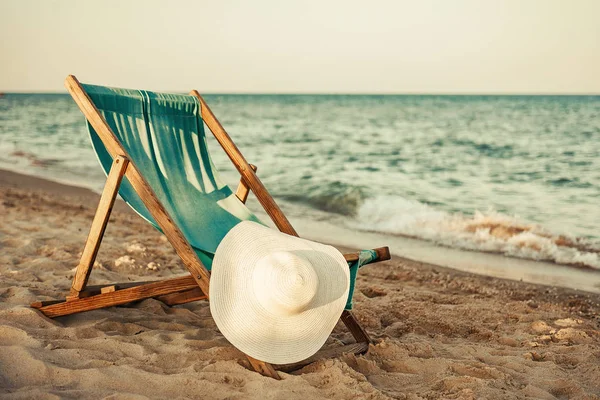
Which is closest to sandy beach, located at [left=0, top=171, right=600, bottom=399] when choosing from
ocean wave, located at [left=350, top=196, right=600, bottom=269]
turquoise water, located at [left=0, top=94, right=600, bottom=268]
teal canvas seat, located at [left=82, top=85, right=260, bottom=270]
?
teal canvas seat, located at [left=82, top=85, right=260, bottom=270]

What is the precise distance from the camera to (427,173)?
11.9 metres

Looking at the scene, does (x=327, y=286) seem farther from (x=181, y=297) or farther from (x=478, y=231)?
(x=478, y=231)

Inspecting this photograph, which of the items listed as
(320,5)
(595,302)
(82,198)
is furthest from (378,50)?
(595,302)

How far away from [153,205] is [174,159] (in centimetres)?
75

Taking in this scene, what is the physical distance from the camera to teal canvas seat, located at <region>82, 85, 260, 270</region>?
300 cm

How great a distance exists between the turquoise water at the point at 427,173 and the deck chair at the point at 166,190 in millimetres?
3533

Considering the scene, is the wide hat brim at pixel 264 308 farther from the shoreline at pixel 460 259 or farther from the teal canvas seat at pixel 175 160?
the shoreline at pixel 460 259

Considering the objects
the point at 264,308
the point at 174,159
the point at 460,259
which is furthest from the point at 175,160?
the point at 460,259

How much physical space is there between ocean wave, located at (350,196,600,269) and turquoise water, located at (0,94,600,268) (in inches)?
0.5

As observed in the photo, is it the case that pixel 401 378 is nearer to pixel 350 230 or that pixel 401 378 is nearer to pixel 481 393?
pixel 481 393

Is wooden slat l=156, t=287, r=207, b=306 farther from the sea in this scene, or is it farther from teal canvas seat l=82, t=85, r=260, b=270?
the sea

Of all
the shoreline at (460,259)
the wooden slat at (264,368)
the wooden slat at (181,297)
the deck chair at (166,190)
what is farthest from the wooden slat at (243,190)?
the shoreline at (460,259)

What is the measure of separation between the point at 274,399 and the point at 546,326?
6.79 feet

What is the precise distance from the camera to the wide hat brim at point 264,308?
8.15 ft
